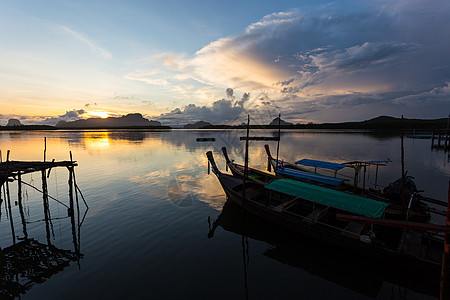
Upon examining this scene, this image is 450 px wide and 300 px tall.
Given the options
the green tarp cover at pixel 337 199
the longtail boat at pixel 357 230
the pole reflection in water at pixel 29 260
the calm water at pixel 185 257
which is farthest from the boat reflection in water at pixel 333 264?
the pole reflection in water at pixel 29 260

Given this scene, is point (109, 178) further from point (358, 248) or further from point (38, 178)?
point (358, 248)

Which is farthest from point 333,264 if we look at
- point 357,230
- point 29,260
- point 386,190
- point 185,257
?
point 29,260

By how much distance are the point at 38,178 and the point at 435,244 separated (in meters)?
46.3

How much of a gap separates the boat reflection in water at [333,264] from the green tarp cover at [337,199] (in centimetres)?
309

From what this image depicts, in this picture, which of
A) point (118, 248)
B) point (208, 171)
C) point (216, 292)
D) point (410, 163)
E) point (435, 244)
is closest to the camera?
point (216, 292)

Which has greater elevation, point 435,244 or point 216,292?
point 435,244

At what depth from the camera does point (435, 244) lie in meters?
11.5

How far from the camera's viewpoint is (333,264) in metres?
12.3

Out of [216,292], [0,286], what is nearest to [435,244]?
[216,292]

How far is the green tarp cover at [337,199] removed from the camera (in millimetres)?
12008

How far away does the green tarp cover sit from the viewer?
12008mm

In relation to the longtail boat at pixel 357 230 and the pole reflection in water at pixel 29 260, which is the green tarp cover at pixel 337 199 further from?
the pole reflection in water at pixel 29 260

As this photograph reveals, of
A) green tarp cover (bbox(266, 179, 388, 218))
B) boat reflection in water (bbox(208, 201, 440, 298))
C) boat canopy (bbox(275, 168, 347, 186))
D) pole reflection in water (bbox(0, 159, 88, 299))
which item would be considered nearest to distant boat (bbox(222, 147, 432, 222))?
boat canopy (bbox(275, 168, 347, 186))

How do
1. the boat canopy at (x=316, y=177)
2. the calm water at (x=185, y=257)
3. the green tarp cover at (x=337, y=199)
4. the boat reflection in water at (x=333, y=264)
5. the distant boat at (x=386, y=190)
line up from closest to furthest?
the calm water at (x=185, y=257) → the boat reflection in water at (x=333, y=264) → the green tarp cover at (x=337, y=199) → the distant boat at (x=386, y=190) → the boat canopy at (x=316, y=177)
